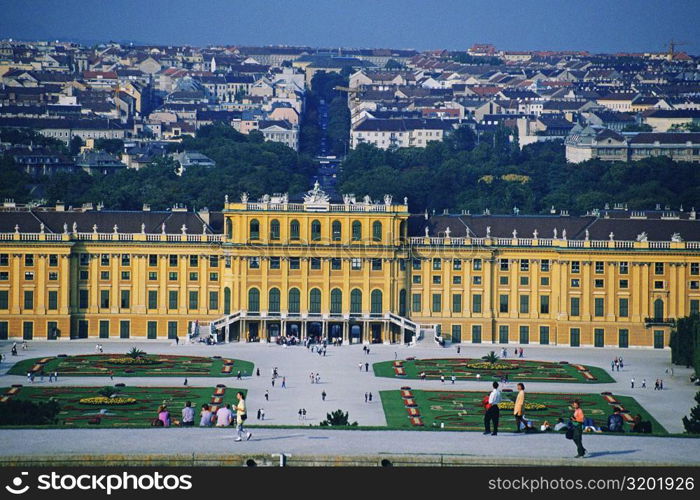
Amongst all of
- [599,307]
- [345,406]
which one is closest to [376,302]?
[599,307]

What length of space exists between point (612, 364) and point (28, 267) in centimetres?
3517

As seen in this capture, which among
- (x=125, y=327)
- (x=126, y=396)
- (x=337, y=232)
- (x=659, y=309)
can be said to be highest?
(x=337, y=232)

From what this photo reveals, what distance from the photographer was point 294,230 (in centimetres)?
12838

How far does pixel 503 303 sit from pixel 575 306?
4.25 metres

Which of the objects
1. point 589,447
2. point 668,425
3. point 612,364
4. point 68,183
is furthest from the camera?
point 68,183

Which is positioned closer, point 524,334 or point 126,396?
point 126,396

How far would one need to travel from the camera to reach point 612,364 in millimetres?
116000

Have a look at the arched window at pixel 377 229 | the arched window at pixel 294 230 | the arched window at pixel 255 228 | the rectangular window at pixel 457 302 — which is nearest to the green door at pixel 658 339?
the rectangular window at pixel 457 302

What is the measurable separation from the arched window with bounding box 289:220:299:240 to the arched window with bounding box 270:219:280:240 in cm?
73

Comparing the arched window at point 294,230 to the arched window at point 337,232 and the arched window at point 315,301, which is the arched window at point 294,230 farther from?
the arched window at point 315,301

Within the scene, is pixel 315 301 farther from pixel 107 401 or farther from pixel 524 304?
pixel 107 401

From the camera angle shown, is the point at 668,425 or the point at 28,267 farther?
the point at 28,267
